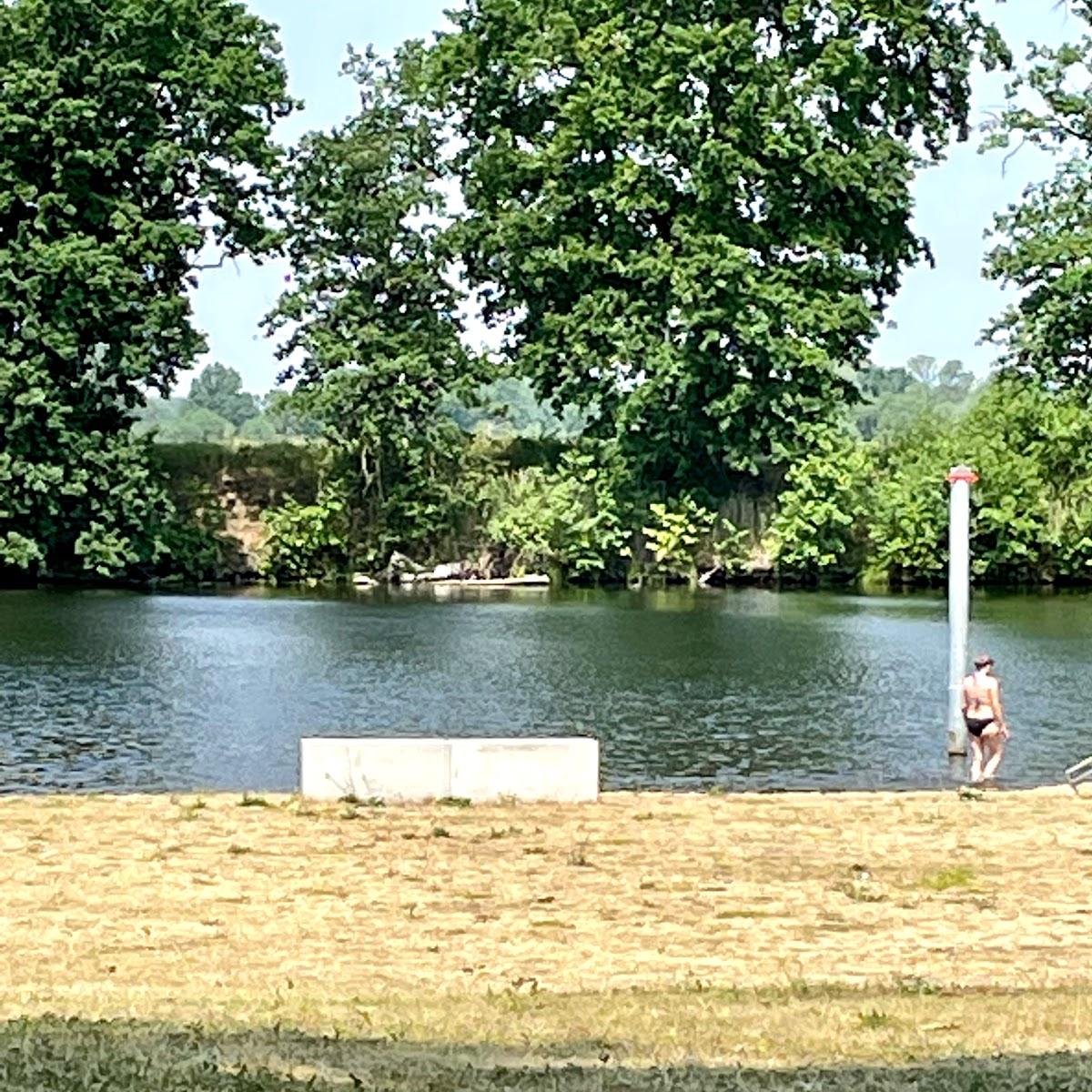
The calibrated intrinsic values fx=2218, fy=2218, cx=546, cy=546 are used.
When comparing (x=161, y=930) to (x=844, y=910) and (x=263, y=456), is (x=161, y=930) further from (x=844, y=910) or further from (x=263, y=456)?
(x=263, y=456)

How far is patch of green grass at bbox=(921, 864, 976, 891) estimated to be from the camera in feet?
51.8

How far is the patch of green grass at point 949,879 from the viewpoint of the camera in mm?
15781

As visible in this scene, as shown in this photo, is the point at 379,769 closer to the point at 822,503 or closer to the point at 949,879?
the point at 949,879

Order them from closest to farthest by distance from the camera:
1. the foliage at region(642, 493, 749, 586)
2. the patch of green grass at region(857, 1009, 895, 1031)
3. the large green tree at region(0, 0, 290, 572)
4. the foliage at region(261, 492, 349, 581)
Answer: the patch of green grass at region(857, 1009, 895, 1031) < the large green tree at region(0, 0, 290, 572) < the foliage at region(642, 493, 749, 586) < the foliage at region(261, 492, 349, 581)

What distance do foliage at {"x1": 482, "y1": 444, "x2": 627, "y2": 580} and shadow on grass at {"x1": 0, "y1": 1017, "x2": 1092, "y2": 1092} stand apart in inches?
2063

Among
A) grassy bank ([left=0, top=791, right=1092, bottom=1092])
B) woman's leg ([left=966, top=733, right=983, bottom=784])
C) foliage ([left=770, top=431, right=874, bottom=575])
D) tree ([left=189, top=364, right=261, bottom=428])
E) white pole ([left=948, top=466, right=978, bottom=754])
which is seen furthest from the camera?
tree ([left=189, top=364, right=261, bottom=428])

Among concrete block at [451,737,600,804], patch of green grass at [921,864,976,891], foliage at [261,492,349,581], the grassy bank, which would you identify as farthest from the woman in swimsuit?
foliage at [261,492,349,581]

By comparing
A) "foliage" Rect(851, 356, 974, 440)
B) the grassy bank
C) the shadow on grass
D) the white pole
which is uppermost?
"foliage" Rect(851, 356, 974, 440)

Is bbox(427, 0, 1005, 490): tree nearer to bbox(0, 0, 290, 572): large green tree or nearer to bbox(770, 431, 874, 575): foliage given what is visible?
bbox(770, 431, 874, 575): foliage

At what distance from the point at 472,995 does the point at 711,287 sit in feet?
154

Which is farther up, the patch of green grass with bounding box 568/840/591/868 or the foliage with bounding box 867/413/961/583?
the foliage with bounding box 867/413/961/583

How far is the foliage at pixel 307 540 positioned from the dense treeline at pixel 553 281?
112 millimetres

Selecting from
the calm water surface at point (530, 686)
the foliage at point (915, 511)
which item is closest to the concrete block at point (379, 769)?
the calm water surface at point (530, 686)

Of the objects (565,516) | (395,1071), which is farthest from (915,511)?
(395,1071)
